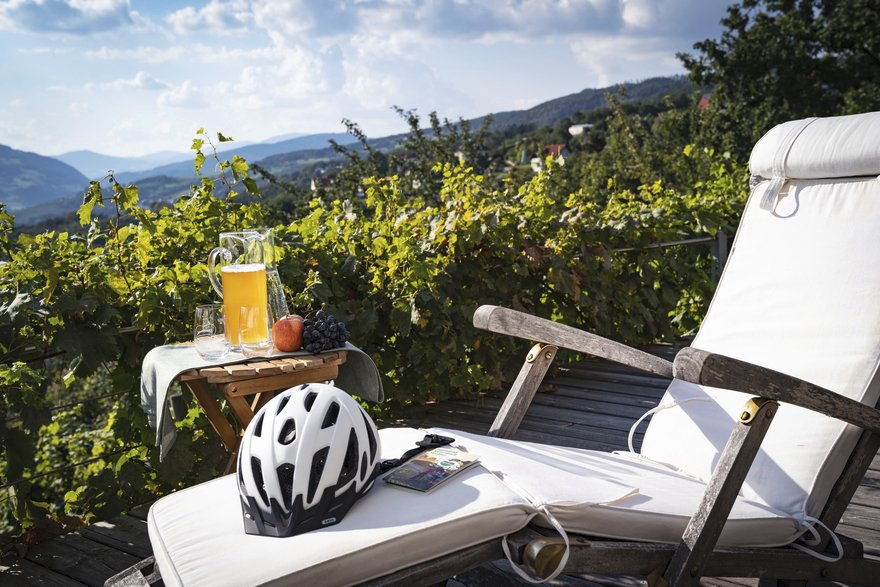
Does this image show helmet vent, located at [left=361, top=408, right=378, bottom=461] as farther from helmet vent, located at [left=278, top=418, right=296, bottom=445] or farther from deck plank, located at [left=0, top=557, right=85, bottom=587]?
deck plank, located at [left=0, top=557, right=85, bottom=587]

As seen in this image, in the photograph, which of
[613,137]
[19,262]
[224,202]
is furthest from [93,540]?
[613,137]

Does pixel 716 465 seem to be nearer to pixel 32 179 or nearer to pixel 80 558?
pixel 80 558

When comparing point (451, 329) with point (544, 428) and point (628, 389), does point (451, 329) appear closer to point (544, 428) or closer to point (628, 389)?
point (544, 428)

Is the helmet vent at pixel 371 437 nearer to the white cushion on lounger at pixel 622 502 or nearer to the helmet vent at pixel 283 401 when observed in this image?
the helmet vent at pixel 283 401

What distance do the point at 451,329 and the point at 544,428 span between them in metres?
0.73

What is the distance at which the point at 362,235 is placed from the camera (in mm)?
3854

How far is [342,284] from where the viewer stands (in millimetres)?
3818

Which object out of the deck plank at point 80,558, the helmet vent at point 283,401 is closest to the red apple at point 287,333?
the helmet vent at point 283,401

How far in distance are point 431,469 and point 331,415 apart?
0.29 metres

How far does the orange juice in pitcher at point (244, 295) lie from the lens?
2359 mm

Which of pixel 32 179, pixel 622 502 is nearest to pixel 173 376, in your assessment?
pixel 622 502

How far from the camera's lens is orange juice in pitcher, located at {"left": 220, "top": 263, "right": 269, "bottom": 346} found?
2.36 meters

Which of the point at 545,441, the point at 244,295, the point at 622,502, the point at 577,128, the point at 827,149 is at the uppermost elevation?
the point at 577,128

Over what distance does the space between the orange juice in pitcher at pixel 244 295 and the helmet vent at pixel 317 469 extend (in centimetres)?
87
